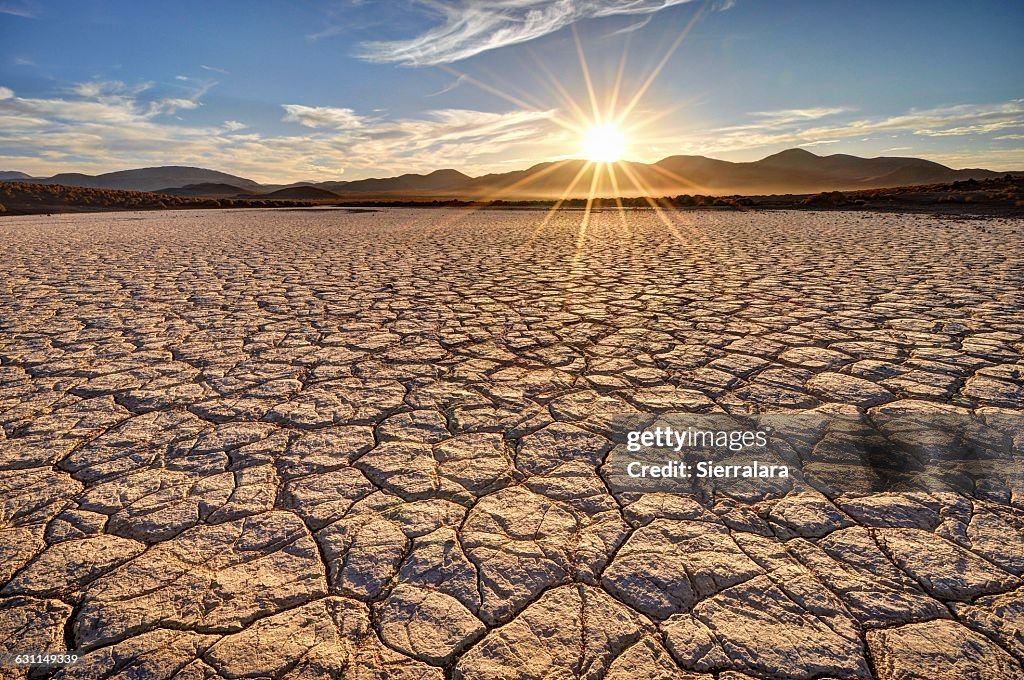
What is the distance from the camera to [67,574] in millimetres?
1427

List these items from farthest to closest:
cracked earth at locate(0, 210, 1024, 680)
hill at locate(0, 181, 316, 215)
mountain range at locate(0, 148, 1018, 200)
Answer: mountain range at locate(0, 148, 1018, 200), hill at locate(0, 181, 316, 215), cracked earth at locate(0, 210, 1024, 680)

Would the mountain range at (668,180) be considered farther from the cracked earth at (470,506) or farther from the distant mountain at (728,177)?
the cracked earth at (470,506)

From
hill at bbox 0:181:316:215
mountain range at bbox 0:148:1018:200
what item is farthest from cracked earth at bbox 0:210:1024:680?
mountain range at bbox 0:148:1018:200

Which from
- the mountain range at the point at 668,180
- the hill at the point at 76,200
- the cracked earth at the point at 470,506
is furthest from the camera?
the mountain range at the point at 668,180

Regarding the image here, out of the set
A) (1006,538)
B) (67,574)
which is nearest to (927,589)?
(1006,538)

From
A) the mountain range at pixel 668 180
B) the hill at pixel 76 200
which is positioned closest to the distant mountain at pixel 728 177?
the mountain range at pixel 668 180

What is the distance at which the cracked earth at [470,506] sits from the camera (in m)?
1.23

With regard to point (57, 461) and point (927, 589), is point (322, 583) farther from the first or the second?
point (927, 589)

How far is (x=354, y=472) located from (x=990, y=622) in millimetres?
1956

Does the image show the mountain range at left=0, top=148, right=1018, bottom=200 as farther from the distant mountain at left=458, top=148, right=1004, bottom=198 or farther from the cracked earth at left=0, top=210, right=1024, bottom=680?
the cracked earth at left=0, top=210, right=1024, bottom=680

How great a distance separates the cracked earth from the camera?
4.02 feet

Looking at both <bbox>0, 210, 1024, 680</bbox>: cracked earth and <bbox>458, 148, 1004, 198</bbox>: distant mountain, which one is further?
<bbox>458, 148, 1004, 198</bbox>: distant mountain

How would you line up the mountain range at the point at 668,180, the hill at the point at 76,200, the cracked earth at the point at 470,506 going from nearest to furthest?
the cracked earth at the point at 470,506, the hill at the point at 76,200, the mountain range at the point at 668,180

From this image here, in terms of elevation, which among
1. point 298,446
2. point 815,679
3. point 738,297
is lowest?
point 815,679
